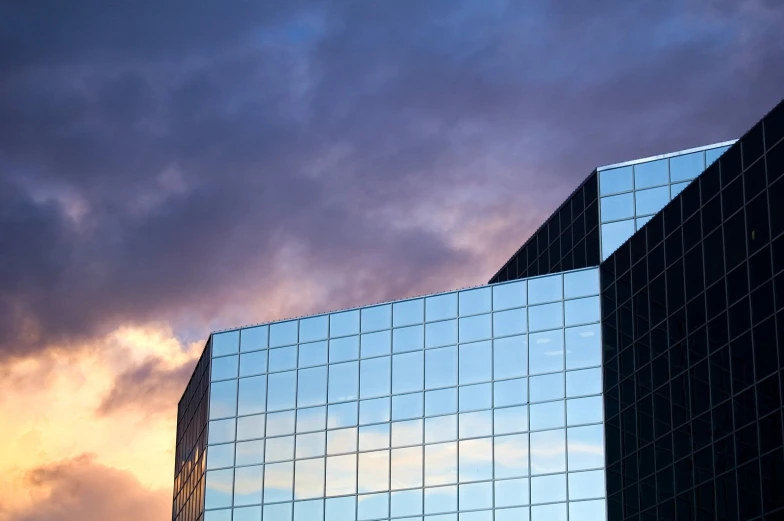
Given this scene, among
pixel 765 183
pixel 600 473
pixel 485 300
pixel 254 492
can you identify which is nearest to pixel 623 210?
pixel 485 300

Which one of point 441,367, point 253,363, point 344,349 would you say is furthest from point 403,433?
point 253,363

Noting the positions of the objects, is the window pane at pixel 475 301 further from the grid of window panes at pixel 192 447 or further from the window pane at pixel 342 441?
the grid of window panes at pixel 192 447

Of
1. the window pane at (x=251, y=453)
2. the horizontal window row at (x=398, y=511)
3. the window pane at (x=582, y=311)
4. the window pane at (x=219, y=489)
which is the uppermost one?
the window pane at (x=582, y=311)

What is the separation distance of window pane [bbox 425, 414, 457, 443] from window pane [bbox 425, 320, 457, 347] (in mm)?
4097

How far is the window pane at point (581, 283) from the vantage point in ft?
210

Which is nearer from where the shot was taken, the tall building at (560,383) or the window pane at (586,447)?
the tall building at (560,383)

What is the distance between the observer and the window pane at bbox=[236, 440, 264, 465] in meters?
71.4

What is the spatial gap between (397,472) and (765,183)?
90.3ft

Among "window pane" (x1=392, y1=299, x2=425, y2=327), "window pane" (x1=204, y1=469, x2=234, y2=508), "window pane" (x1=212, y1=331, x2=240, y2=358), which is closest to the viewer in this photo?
"window pane" (x1=392, y1=299, x2=425, y2=327)

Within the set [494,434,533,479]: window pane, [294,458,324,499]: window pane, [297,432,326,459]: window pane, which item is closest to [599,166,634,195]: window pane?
[494,434,533,479]: window pane

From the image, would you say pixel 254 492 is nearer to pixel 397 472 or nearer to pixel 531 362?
pixel 397 472

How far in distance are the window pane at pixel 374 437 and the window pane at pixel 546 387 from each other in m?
8.72

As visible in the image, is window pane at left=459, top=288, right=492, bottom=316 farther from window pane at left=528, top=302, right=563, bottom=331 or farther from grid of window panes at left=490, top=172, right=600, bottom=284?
grid of window panes at left=490, top=172, right=600, bottom=284

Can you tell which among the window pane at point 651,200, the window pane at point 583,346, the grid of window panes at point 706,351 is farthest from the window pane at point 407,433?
the window pane at point 651,200
